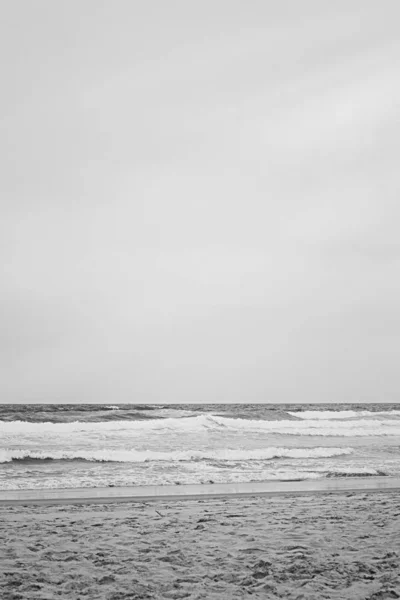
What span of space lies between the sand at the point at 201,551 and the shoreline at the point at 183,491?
2.54 feet

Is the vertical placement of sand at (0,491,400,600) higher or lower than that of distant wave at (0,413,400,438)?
higher

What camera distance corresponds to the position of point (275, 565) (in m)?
5.46

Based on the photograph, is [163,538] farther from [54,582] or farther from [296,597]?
[296,597]

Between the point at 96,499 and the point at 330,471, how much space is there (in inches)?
285

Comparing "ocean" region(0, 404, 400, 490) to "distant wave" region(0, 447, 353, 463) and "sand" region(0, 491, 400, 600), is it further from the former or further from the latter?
"sand" region(0, 491, 400, 600)

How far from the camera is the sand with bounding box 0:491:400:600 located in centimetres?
475

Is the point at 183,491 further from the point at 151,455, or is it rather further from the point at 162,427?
the point at 162,427

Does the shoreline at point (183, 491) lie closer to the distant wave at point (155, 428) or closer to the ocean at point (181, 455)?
the ocean at point (181, 455)

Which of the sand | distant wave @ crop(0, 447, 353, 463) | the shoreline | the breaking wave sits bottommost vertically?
the breaking wave

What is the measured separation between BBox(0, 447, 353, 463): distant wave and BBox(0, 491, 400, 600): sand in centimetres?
701

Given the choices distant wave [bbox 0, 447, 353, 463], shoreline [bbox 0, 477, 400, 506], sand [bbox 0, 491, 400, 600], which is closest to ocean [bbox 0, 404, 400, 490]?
distant wave [bbox 0, 447, 353, 463]

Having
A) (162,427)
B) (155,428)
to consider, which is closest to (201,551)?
(155,428)

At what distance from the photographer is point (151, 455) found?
1694 centimetres

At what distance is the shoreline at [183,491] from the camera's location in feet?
32.5
